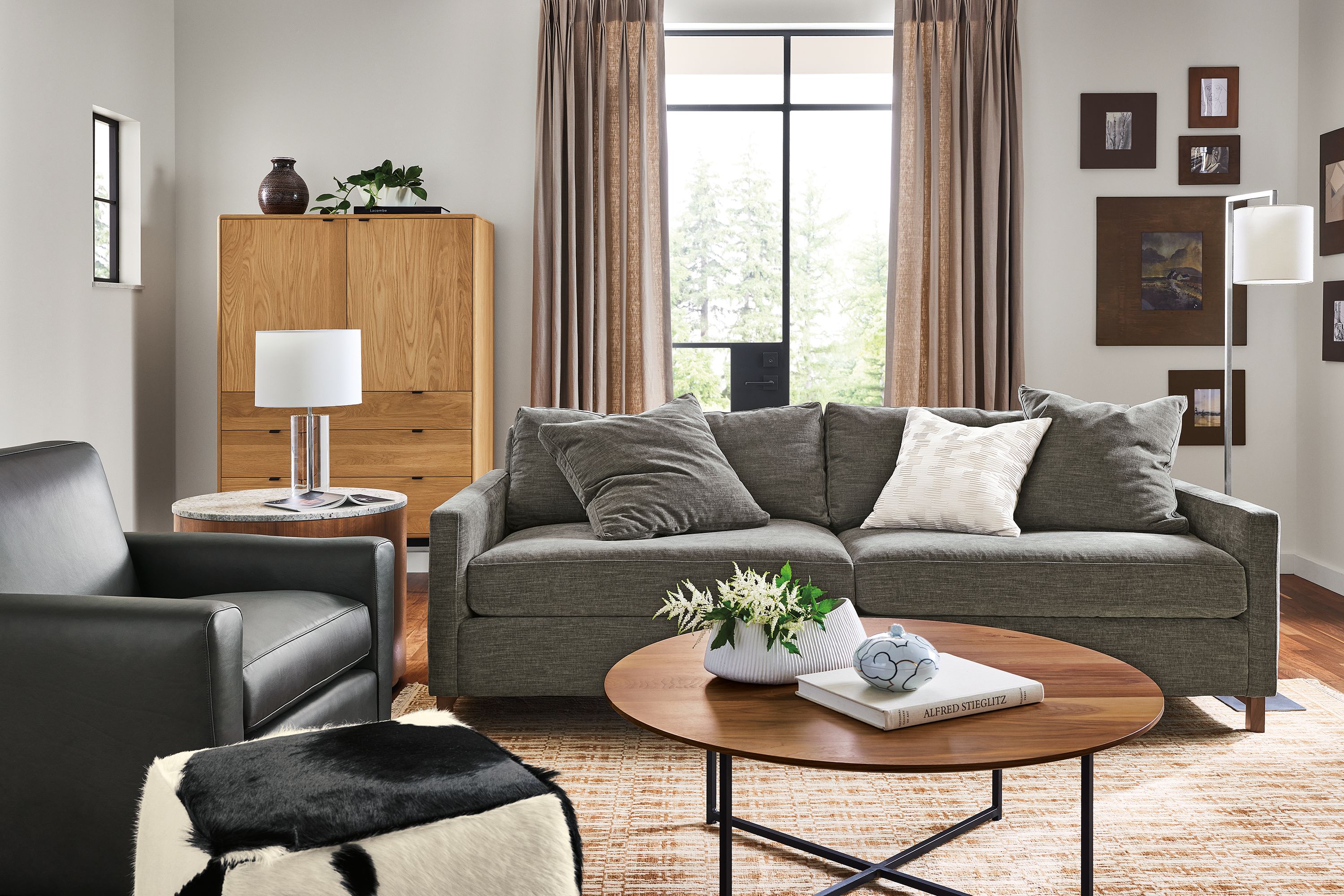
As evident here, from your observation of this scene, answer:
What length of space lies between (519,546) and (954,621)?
1.22 meters

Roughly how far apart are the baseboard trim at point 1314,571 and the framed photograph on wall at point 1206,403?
1.99 feet

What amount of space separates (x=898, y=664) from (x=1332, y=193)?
4.21 m

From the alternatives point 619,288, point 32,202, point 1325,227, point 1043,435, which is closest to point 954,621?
point 1043,435

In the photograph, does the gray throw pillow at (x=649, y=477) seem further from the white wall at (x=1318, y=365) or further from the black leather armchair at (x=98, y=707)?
the white wall at (x=1318, y=365)

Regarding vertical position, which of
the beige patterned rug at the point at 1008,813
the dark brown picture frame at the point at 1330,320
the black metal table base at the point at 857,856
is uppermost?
the dark brown picture frame at the point at 1330,320

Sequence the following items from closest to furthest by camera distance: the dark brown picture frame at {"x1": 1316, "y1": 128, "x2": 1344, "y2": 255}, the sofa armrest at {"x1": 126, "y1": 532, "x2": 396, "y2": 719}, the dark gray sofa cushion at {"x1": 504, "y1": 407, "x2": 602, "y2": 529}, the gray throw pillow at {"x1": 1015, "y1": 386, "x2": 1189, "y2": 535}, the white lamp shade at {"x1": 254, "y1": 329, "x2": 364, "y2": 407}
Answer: the sofa armrest at {"x1": 126, "y1": 532, "x2": 396, "y2": 719} → the white lamp shade at {"x1": 254, "y1": 329, "x2": 364, "y2": 407} → the gray throw pillow at {"x1": 1015, "y1": 386, "x2": 1189, "y2": 535} → the dark gray sofa cushion at {"x1": 504, "y1": 407, "x2": 602, "y2": 529} → the dark brown picture frame at {"x1": 1316, "y1": 128, "x2": 1344, "y2": 255}

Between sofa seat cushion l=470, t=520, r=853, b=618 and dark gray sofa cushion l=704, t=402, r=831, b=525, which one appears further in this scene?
dark gray sofa cushion l=704, t=402, r=831, b=525

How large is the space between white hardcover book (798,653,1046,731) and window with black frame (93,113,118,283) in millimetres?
4126

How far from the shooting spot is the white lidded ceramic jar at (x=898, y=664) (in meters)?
1.74

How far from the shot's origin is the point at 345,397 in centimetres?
316

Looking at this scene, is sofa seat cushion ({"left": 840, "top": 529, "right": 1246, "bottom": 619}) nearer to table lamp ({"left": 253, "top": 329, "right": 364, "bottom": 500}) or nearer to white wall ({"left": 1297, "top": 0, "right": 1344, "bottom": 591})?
table lamp ({"left": 253, "top": 329, "right": 364, "bottom": 500})

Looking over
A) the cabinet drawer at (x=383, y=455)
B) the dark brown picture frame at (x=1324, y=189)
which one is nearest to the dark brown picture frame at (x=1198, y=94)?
the dark brown picture frame at (x=1324, y=189)

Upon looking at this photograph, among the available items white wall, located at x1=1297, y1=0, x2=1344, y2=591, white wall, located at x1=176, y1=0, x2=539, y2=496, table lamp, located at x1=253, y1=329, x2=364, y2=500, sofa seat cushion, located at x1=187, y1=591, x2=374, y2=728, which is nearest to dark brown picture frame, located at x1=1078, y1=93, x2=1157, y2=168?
white wall, located at x1=1297, y1=0, x2=1344, y2=591

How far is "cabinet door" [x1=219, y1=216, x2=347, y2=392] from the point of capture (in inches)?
186
